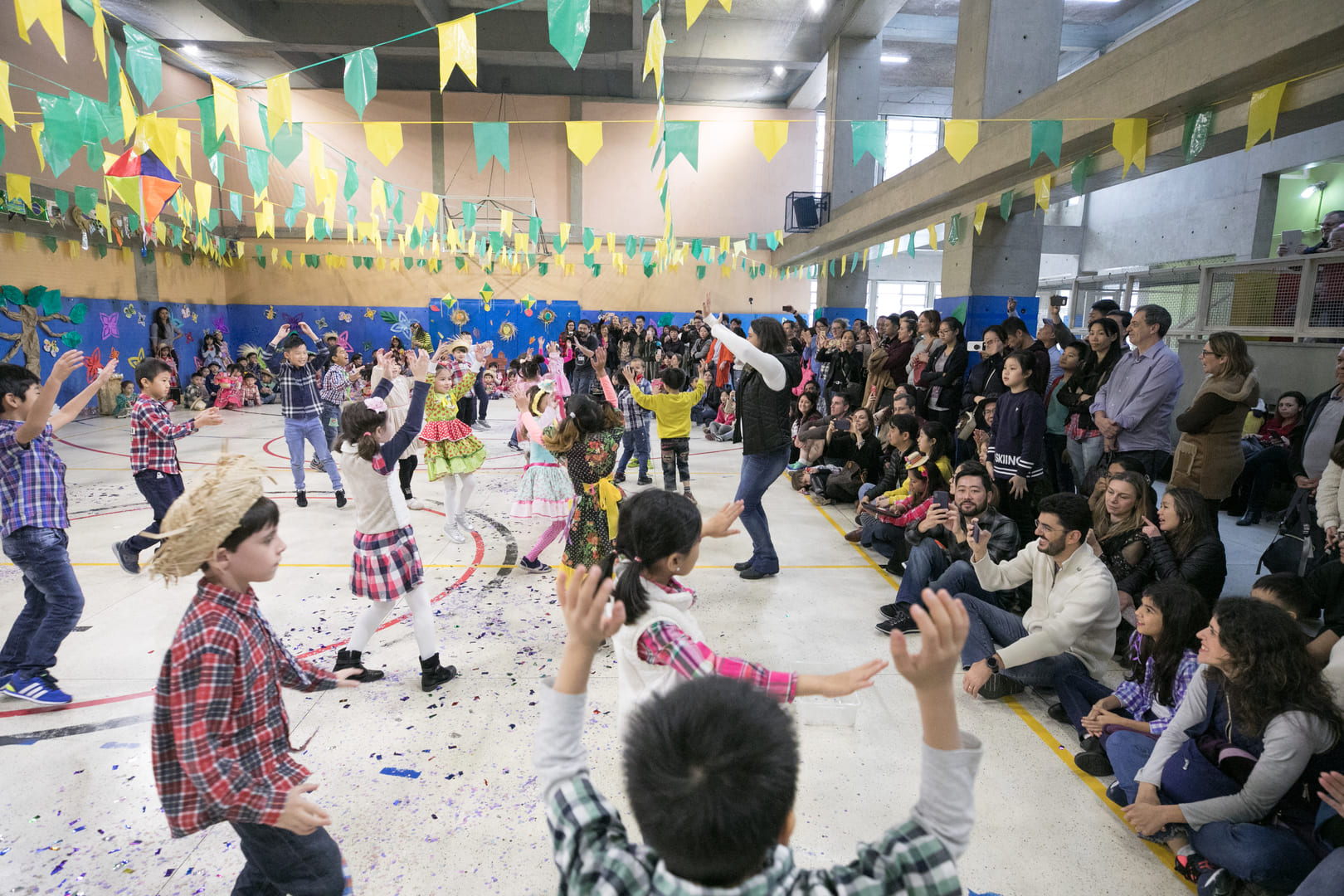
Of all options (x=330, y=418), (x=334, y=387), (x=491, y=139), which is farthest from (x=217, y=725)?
(x=330, y=418)

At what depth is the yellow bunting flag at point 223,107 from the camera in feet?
15.4

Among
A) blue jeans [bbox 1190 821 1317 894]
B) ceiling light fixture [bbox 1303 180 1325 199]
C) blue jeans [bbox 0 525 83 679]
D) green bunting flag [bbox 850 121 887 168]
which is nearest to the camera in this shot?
blue jeans [bbox 1190 821 1317 894]

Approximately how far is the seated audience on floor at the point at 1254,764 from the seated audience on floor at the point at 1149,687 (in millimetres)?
242

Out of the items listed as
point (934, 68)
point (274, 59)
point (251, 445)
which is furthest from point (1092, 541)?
point (274, 59)

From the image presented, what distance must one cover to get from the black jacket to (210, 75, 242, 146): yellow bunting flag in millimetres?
3982

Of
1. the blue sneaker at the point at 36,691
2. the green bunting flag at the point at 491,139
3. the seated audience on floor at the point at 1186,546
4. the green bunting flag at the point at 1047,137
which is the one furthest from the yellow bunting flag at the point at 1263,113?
the blue sneaker at the point at 36,691

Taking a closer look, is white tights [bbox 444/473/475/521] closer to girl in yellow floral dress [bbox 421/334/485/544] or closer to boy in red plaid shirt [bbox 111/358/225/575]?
girl in yellow floral dress [bbox 421/334/485/544]

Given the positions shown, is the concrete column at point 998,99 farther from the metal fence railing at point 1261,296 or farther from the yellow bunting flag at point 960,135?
the yellow bunting flag at point 960,135

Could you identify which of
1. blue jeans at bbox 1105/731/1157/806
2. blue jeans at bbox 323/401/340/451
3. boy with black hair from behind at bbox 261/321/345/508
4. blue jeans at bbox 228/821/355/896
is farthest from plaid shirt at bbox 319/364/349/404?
blue jeans at bbox 1105/731/1157/806

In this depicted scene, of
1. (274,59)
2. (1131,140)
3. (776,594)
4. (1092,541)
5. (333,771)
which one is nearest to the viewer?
(333,771)

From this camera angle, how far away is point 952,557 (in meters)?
3.99

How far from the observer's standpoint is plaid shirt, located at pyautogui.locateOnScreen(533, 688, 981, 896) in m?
0.85

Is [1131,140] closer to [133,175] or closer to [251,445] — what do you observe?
[133,175]

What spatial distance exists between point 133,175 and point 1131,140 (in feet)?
28.8
